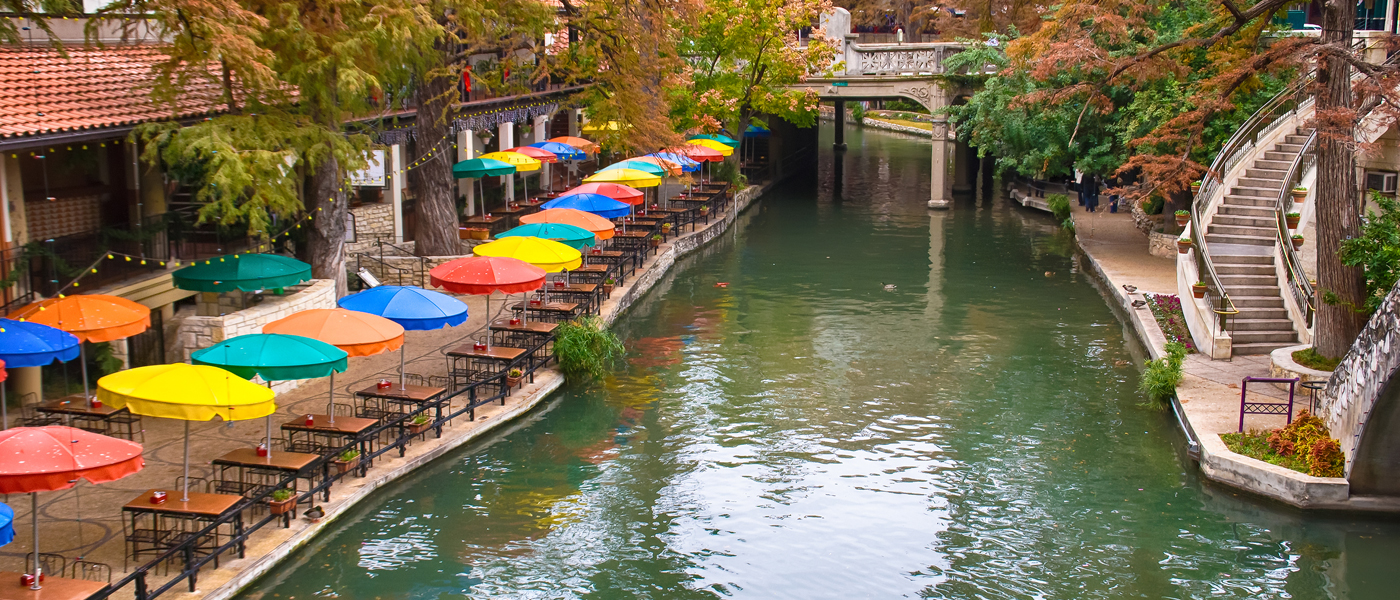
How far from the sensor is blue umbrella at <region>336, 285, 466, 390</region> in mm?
18891

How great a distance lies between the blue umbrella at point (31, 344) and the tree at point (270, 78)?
3647 mm

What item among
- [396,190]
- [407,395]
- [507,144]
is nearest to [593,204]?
[396,190]

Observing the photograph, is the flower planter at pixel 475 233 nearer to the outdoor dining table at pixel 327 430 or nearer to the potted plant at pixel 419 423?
the potted plant at pixel 419 423

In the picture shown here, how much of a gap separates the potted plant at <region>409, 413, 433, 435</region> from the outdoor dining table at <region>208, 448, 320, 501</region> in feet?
7.36

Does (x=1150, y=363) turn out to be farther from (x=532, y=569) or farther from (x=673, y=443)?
(x=532, y=569)

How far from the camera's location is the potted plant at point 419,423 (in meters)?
18.2

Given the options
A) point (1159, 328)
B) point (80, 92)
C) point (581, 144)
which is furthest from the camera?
point (581, 144)

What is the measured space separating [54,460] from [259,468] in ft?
12.9

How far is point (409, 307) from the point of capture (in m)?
19.1

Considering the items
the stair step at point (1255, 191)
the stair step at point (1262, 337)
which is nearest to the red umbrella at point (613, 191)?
the stair step at point (1255, 191)

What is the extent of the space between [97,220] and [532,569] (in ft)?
43.3

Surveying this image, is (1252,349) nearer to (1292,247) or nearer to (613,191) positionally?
(1292,247)

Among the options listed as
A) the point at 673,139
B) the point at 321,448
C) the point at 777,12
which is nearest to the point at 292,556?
the point at 321,448

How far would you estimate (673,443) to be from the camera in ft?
64.6
